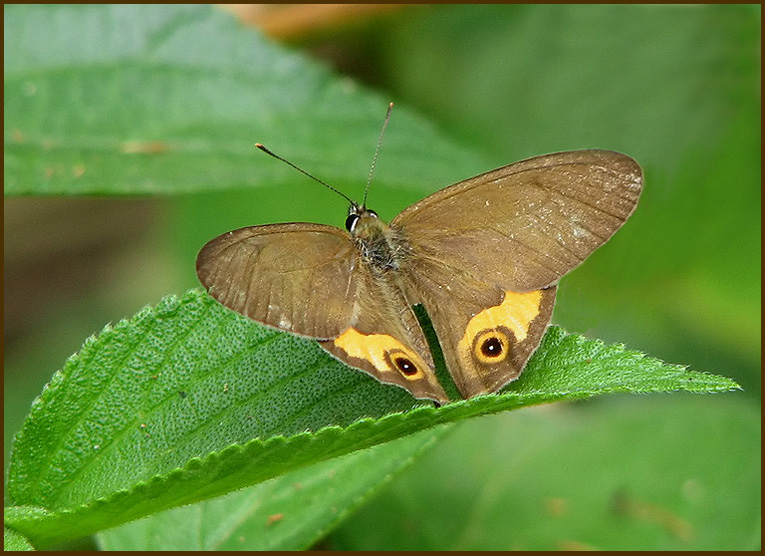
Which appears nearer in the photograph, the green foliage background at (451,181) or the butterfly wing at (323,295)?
the butterfly wing at (323,295)

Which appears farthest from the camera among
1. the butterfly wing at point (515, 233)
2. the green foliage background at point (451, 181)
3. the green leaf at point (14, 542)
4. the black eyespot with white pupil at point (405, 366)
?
the green foliage background at point (451, 181)

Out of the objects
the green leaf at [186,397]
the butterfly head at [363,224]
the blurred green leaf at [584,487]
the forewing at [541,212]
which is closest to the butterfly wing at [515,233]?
the forewing at [541,212]

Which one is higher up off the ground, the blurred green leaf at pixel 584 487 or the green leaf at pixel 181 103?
the green leaf at pixel 181 103

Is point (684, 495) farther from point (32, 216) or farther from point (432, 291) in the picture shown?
point (32, 216)

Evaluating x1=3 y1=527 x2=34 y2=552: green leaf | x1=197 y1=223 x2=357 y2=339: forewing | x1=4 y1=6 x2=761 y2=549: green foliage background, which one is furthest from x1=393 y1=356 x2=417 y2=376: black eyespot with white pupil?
x1=3 y1=527 x2=34 y2=552: green leaf

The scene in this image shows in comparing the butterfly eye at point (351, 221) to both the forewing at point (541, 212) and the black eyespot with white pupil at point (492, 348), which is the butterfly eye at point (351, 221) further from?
the black eyespot with white pupil at point (492, 348)

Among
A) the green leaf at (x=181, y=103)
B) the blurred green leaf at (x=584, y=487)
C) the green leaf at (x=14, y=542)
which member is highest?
the green leaf at (x=181, y=103)

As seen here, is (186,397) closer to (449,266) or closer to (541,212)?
(449,266)
